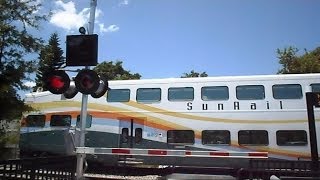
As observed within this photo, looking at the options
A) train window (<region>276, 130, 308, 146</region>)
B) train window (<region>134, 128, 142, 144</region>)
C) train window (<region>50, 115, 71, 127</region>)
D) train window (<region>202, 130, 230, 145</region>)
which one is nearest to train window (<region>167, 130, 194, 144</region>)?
train window (<region>202, 130, 230, 145</region>)

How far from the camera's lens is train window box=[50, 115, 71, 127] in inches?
757

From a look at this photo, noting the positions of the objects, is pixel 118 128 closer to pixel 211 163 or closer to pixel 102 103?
pixel 102 103

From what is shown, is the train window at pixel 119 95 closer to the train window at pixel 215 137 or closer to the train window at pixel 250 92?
the train window at pixel 215 137

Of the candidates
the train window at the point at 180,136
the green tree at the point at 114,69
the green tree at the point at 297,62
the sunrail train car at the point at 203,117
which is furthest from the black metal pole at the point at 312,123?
the green tree at the point at 114,69

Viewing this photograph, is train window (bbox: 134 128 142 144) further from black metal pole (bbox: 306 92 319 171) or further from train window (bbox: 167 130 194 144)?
black metal pole (bbox: 306 92 319 171)

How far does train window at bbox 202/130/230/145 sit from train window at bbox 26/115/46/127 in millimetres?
8476

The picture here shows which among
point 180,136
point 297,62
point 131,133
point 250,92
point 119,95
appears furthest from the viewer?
point 297,62

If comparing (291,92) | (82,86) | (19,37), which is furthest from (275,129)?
(19,37)

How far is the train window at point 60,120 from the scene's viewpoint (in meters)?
19.2

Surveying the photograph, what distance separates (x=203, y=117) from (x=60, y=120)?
23.7 ft

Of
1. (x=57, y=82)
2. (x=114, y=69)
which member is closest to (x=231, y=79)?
(x=57, y=82)

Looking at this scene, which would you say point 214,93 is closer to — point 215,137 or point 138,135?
point 215,137

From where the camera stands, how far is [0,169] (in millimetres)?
7641

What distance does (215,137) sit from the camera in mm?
17125
